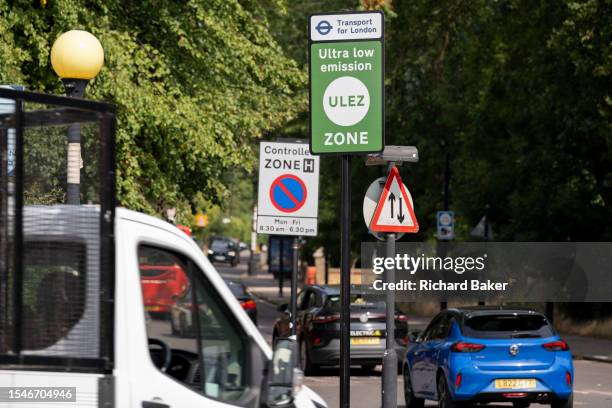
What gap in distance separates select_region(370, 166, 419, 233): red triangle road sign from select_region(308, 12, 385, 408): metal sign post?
4.81 m

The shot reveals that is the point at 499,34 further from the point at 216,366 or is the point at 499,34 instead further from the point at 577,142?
the point at 216,366

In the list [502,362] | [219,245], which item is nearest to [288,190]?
[502,362]

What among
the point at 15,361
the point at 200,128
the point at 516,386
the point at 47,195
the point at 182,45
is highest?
the point at 182,45

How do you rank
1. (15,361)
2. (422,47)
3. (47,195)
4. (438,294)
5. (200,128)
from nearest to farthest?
1. (15,361)
2. (47,195)
3. (200,128)
4. (438,294)
5. (422,47)

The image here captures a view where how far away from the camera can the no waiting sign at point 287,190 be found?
14.9 meters

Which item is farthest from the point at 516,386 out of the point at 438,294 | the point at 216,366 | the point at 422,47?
the point at 422,47

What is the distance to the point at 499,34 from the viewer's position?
4050cm

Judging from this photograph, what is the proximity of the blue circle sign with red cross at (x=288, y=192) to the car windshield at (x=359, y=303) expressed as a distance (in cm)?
990

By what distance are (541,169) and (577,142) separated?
1.22 metres

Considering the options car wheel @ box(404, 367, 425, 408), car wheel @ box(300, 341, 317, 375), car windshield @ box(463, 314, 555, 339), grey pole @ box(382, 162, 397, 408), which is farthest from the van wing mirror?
car wheel @ box(300, 341, 317, 375)

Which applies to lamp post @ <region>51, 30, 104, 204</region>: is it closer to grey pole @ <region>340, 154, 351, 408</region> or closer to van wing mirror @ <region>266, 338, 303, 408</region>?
grey pole @ <region>340, 154, 351, 408</region>

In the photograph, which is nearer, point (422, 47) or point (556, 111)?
point (556, 111)

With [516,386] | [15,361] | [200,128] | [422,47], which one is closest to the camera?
[15,361]

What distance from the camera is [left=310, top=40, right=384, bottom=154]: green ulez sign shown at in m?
10.6
